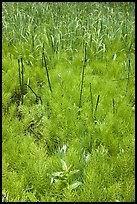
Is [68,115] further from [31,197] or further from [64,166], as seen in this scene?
[31,197]

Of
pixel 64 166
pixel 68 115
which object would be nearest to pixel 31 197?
pixel 64 166

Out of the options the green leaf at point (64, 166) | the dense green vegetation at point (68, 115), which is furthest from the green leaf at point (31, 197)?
the green leaf at point (64, 166)

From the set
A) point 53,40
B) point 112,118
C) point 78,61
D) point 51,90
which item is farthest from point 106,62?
point 112,118

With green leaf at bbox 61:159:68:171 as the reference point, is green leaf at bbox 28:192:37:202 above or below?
below

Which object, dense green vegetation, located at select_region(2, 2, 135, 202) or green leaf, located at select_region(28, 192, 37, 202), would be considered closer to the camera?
green leaf, located at select_region(28, 192, 37, 202)

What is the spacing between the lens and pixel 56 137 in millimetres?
2246

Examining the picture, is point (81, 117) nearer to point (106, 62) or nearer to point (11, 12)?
point (106, 62)

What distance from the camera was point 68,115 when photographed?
2.37 metres

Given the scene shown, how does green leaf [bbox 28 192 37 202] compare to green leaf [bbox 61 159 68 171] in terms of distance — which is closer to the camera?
green leaf [bbox 28 192 37 202]

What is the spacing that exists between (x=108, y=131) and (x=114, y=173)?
40 cm

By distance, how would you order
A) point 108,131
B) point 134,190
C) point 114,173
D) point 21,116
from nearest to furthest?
point 134,190 < point 114,173 < point 108,131 < point 21,116

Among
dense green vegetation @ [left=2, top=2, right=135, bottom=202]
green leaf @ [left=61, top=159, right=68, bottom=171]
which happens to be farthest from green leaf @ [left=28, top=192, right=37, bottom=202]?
green leaf @ [left=61, top=159, right=68, bottom=171]

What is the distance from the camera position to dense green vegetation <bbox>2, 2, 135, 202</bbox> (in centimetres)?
180

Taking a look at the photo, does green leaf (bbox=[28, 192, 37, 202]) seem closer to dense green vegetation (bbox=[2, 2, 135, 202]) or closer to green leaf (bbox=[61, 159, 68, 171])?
dense green vegetation (bbox=[2, 2, 135, 202])
